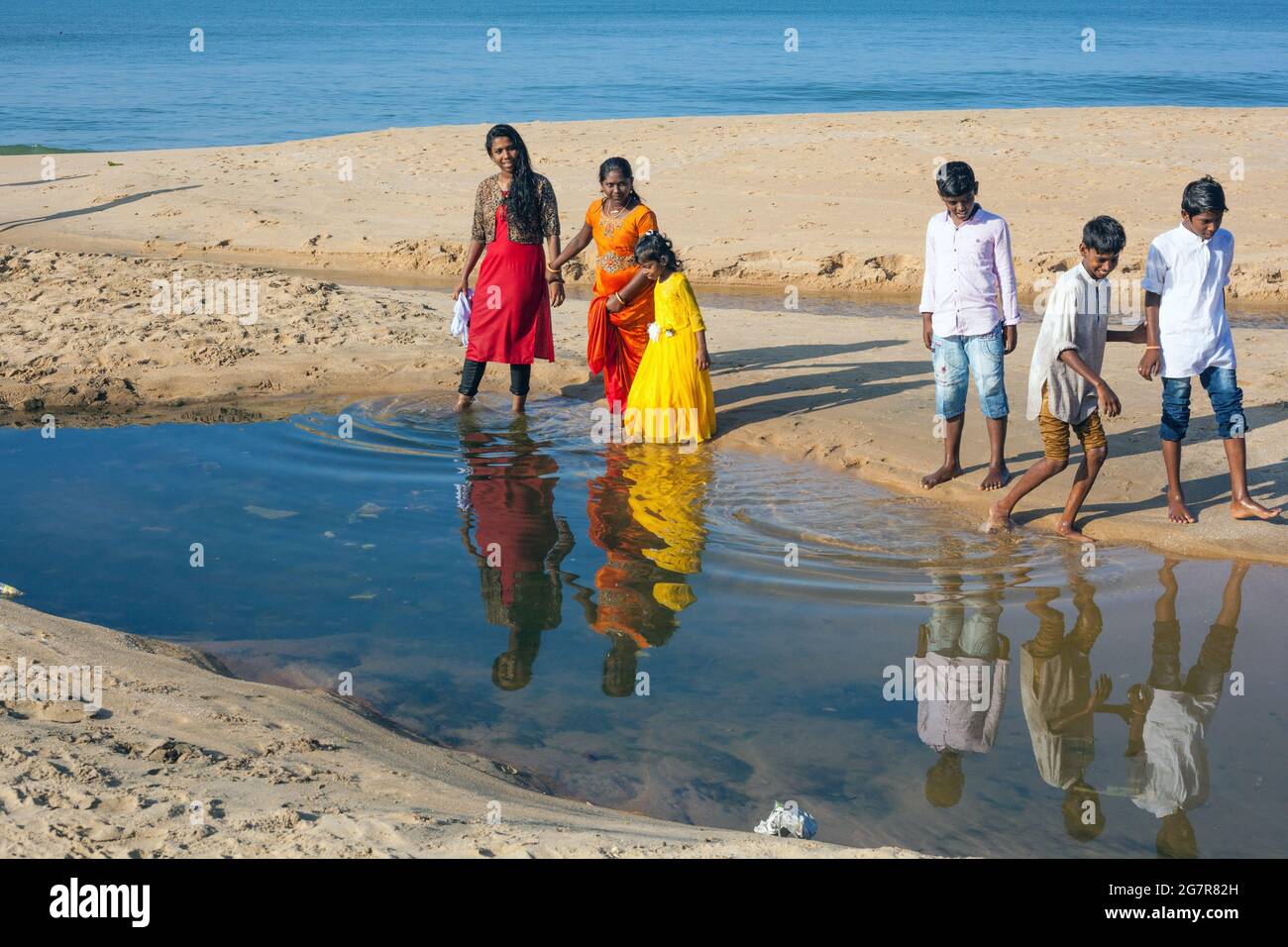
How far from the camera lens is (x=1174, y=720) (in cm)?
481

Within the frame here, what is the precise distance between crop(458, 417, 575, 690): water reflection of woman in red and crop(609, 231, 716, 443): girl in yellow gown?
643 mm

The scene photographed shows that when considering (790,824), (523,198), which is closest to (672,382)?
(523,198)

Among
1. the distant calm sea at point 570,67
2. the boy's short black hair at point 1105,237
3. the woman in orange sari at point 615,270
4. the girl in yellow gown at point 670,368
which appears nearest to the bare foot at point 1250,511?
the boy's short black hair at point 1105,237

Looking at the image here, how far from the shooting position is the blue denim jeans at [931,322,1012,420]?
6.59 m

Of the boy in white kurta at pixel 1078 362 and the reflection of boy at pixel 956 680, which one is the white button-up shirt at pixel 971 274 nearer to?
the boy in white kurta at pixel 1078 362

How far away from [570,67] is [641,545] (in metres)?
44.4

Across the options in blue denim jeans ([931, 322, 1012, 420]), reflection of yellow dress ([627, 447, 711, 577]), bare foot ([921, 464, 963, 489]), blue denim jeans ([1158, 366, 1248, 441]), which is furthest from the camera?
bare foot ([921, 464, 963, 489])

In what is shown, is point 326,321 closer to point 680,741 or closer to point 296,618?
point 296,618

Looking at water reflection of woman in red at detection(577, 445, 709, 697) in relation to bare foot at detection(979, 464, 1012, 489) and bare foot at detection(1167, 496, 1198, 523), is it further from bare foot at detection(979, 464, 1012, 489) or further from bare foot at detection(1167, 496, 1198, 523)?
bare foot at detection(1167, 496, 1198, 523)

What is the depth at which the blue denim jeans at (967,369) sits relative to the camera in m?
6.59

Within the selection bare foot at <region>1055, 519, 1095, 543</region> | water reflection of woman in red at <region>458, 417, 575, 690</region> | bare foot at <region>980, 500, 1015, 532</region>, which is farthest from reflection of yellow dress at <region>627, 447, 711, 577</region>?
bare foot at <region>1055, 519, 1095, 543</region>

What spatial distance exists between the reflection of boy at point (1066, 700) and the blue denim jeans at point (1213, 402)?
40.3 inches

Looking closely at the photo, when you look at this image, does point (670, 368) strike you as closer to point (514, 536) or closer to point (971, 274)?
point (514, 536)

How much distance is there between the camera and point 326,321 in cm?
1041
